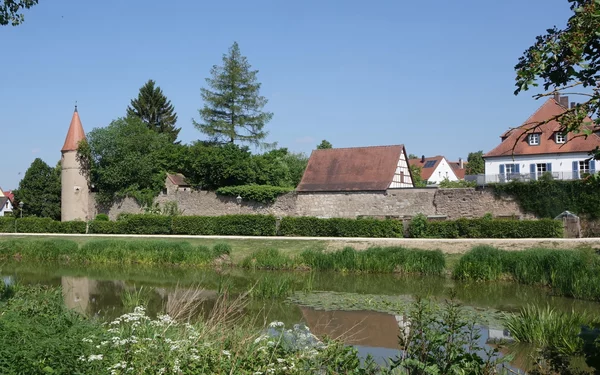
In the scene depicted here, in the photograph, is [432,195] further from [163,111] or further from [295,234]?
[163,111]

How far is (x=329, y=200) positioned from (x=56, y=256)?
15.9 m

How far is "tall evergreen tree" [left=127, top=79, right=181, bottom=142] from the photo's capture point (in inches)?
2308

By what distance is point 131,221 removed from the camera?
31.9 metres

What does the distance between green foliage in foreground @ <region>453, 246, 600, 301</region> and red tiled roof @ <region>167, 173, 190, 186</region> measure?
2331 cm

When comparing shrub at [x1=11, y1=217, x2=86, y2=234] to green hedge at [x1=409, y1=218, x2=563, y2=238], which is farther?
shrub at [x1=11, y1=217, x2=86, y2=234]

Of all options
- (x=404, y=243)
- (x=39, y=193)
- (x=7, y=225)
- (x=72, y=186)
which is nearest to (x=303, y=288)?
(x=404, y=243)

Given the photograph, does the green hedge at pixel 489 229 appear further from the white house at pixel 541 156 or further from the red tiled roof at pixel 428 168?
the red tiled roof at pixel 428 168

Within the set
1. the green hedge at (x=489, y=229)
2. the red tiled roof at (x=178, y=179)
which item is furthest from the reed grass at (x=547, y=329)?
the red tiled roof at (x=178, y=179)

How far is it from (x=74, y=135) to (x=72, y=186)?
11.7 ft

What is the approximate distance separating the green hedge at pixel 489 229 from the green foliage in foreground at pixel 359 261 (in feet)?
18.7

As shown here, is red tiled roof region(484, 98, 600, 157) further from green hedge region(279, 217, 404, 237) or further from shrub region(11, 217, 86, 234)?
shrub region(11, 217, 86, 234)

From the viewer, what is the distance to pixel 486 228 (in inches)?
960

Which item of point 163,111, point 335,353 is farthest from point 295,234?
point 163,111

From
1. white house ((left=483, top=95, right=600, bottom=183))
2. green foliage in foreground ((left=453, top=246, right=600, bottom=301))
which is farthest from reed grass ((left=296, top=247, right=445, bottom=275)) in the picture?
white house ((left=483, top=95, right=600, bottom=183))
